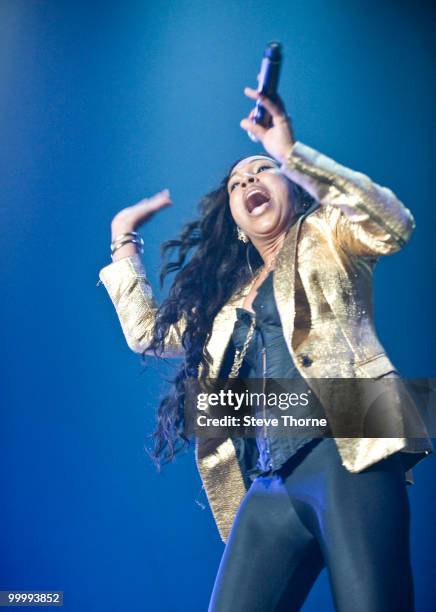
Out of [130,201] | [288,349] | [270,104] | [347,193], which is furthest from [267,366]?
[130,201]

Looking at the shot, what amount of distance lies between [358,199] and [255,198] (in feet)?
1.48

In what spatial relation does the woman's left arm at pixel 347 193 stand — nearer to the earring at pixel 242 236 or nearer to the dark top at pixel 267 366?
the dark top at pixel 267 366

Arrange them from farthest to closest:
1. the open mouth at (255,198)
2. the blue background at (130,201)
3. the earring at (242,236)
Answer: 1. the blue background at (130,201)
2. the earring at (242,236)
3. the open mouth at (255,198)

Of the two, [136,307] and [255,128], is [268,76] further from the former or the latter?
[136,307]

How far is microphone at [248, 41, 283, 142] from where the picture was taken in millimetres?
1555

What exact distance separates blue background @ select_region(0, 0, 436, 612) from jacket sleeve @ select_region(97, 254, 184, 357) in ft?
0.65

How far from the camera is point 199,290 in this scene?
2145 millimetres

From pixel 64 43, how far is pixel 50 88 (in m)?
0.15

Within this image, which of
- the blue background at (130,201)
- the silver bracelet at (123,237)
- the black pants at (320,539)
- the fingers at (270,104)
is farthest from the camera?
the blue background at (130,201)

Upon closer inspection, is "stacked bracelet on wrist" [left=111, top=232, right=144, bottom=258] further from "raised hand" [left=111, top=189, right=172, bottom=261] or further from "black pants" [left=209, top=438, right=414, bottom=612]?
"black pants" [left=209, top=438, right=414, bottom=612]

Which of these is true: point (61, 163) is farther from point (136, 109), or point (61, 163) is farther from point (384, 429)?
point (384, 429)

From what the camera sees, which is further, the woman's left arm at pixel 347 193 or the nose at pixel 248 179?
the nose at pixel 248 179

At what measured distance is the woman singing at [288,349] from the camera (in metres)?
1.57

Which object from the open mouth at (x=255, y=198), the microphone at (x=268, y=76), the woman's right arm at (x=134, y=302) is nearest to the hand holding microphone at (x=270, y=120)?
the microphone at (x=268, y=76)
